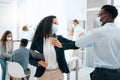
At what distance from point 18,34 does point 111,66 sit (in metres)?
5.22

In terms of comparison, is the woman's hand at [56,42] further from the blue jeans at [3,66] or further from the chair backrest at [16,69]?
the blue jeans at [3,66]

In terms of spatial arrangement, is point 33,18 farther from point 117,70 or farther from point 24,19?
point 117,70

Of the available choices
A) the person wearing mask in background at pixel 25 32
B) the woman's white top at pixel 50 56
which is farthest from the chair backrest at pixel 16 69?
the person wearing mask in background at pixel 25 32

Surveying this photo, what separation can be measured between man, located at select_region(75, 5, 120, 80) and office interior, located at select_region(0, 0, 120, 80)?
13.5 feet

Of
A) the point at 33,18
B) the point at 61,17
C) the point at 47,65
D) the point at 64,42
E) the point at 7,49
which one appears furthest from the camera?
the point at 33,18

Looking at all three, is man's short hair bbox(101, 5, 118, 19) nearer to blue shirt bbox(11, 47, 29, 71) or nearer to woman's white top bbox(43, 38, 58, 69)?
woman's white top bbox(43, 38, 58, 69)

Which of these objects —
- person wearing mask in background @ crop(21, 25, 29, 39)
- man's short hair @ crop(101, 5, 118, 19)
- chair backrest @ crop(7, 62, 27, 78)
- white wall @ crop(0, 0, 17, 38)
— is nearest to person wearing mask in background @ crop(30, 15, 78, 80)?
man's short hair @ crop(101, 5, 118, 19)

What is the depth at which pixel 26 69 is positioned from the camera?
4320mm

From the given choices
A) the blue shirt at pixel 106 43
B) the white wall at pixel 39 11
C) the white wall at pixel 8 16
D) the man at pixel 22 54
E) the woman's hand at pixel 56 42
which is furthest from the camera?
the white wall at pixel 8 16

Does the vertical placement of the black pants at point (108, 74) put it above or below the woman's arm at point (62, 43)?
below

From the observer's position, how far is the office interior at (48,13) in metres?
6.23

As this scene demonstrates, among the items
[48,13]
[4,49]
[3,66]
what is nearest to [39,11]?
[48,13]

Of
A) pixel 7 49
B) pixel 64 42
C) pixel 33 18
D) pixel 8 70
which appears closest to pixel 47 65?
pixel 64 42

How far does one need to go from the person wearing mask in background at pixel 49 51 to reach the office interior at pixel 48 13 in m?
3.70
